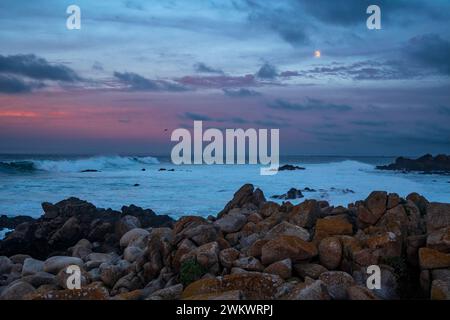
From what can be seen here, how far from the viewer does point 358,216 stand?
8.02 m

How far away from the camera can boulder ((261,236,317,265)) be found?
265 inches

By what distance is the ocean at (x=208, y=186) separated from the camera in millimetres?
14664

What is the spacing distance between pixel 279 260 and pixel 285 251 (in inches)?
6.0

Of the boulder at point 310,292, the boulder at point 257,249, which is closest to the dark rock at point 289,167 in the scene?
the boulder at point 257,249

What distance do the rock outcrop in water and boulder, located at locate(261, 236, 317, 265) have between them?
9027 millimetres

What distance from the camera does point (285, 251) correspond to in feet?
22.1

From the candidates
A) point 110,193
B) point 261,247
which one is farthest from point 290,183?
point 261,247

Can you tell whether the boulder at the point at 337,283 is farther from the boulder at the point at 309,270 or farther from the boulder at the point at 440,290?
the boulder at the point at 440,290

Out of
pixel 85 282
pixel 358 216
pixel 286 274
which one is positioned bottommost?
pixel 85 282

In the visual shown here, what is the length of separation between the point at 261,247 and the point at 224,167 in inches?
441

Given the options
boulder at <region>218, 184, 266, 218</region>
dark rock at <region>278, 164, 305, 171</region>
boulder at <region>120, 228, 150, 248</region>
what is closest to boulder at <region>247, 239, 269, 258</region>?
boulder at <region>120, 228, 150, 248</region>

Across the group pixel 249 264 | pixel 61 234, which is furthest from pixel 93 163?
pixel 249 264

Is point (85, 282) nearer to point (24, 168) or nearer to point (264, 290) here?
point (264, 290)

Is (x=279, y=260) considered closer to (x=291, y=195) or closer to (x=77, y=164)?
(x=291, y=195)
